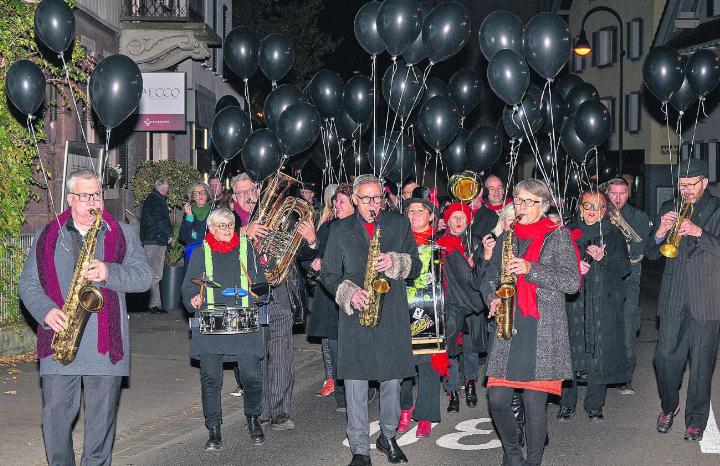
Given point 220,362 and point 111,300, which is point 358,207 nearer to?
point 220,362

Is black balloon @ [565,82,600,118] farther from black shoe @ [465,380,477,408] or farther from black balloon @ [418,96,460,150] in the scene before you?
black shoe @ [465,380,477,408]

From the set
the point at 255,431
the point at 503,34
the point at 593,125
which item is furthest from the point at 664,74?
the point at 255,431

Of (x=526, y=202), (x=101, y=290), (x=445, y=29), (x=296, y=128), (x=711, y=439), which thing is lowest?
(x=711, y=439)

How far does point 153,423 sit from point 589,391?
377 cm

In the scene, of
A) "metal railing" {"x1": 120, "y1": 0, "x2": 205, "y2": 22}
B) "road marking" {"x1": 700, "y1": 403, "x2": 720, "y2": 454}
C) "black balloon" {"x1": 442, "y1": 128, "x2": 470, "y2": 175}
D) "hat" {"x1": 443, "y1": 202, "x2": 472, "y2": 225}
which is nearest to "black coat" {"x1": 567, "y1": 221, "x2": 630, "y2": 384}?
"road marking" {"x1": 700, "y1": 403, "x2": 720, "y2": 454}

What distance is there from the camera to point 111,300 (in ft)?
21.1

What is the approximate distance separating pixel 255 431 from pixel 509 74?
420 cm

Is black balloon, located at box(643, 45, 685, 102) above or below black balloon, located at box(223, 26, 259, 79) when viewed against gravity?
below

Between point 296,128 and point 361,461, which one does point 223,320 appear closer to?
point 361,461

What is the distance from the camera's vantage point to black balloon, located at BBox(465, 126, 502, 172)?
1441 cm

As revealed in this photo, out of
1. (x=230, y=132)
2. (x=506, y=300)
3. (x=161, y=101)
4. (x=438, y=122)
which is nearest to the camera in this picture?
(x=506, y=300)

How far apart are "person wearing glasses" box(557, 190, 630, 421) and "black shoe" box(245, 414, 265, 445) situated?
268cm

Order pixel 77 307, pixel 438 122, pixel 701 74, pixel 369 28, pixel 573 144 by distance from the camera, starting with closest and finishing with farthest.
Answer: pixel 77 307, pixel 369 28, pixel 438 122, pixel 701 74, pixel 573 144

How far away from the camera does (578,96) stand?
51.2ft
